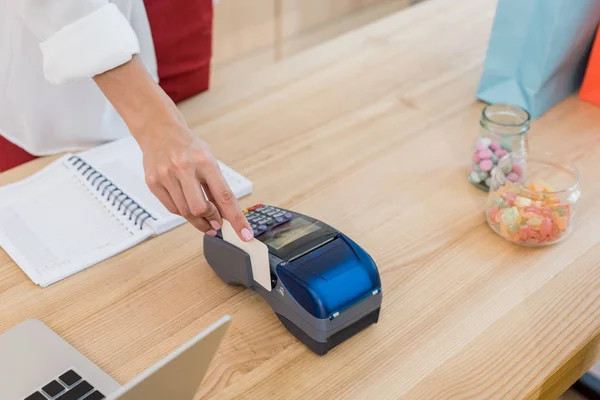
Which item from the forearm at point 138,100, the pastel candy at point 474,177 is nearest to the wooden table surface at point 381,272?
the pastel candy at point 474,177

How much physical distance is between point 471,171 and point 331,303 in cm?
39

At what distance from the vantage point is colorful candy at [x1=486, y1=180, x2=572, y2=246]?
32.2 inches

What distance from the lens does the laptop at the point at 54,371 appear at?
0.50m

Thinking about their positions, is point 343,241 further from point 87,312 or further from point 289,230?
point 87,312

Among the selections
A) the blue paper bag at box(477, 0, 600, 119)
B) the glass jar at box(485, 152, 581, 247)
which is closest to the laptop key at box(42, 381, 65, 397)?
the glass jar at box(485, 152, 581, 247)

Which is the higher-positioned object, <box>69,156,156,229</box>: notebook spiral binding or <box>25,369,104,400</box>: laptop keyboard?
<box>25,369,104,400</box>: laptop keyboard

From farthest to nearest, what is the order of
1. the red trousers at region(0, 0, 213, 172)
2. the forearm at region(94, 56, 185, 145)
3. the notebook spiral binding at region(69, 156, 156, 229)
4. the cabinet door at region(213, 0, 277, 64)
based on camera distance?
the cabinet door at region(213, 0, 277, 64) → the red trousers at region(0, 0, 213, 172) → the notebook spiral binding at region(69, 156, 156, 229) → the forearm at region(94, 56, 185, 145)

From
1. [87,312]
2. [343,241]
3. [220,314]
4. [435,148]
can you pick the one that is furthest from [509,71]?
[87,312]

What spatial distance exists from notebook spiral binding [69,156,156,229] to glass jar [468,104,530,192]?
45 centimetres

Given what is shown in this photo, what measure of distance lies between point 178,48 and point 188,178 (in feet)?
1.93

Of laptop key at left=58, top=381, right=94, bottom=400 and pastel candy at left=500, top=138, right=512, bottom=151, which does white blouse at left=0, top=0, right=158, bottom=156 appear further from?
pastel candy at left=500, top=138, right=512, bottom=151

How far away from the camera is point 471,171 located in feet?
3.10

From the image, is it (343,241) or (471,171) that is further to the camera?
(471,171)

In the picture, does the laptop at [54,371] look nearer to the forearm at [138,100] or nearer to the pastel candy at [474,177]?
the forearm at [138,100]
